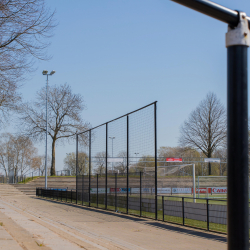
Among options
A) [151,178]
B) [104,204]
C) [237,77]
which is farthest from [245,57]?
[104,204]

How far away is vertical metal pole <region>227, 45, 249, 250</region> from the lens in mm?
2758

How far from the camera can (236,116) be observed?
112 inches

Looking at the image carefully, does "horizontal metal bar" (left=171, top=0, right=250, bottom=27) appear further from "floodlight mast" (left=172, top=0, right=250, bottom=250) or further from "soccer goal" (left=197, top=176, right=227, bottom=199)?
"soccer goal" (left=197, top=176, right=227, bottom=199)

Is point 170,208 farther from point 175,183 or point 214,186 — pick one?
point 175,183

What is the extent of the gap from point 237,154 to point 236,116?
12.8 inches

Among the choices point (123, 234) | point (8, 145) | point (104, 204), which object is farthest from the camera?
point (8, 145)

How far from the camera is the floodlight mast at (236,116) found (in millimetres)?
2762

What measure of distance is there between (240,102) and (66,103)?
2020 inches

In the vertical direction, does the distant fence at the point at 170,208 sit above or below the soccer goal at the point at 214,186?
above

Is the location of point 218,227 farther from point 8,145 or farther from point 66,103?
point 8,145

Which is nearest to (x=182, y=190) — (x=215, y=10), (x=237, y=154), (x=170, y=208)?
(x=170, y=208)

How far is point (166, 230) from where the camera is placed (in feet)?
38.9

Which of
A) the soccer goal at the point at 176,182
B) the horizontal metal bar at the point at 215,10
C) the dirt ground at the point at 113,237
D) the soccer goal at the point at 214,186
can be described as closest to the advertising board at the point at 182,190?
the soccer goal at the point at 176,182

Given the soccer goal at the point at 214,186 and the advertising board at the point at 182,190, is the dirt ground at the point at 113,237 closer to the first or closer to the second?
the soccer goal at the point at 214,186
